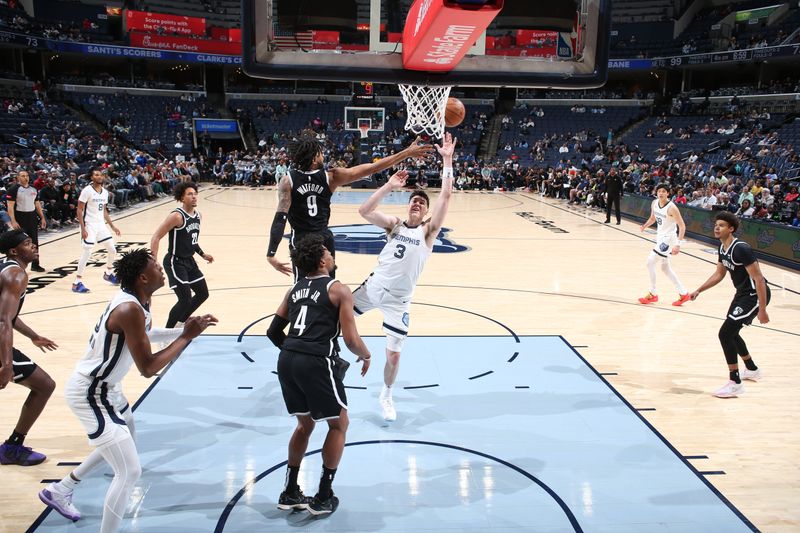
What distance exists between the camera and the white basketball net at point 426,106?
798cm

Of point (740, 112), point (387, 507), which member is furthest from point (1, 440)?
point (740, 112)

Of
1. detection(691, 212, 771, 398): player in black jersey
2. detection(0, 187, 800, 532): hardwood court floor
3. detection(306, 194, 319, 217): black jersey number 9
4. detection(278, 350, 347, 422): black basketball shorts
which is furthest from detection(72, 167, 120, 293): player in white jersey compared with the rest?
detection(691, 212, 771, 398): player in black jersey

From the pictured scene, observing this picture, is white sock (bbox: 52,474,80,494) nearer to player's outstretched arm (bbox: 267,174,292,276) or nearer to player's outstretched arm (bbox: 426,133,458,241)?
player's outstretched arm (bbox: 267,174,292,276)

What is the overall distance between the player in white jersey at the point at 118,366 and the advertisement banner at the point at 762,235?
496 inches

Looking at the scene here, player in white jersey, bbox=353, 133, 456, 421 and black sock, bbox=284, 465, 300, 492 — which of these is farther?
player in white jersey, bbox=353, 133, 456, 421

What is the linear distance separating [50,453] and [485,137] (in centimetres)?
3483

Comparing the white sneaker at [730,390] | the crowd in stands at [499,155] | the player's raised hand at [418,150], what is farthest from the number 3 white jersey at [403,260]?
the crowd in stands at [499,155]

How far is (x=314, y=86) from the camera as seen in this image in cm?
4178

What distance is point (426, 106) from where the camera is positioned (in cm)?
836

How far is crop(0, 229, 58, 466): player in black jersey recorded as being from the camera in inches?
165

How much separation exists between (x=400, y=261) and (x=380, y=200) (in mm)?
593

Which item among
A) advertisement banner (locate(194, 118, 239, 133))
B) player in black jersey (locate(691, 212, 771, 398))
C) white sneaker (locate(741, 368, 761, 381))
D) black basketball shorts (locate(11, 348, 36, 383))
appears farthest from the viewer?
advertisement banner (locate(194, 118, 239, 133))

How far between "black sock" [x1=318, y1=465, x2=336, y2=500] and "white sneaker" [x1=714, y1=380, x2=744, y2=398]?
4087 millimetres

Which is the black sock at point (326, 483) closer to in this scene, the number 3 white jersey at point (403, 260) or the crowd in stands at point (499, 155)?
the number 3 white jersey at point (403, 260)
